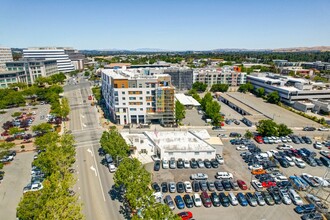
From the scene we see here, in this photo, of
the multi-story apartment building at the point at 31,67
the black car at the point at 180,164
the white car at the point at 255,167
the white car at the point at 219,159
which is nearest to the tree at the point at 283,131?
the white car at the point at 255,167

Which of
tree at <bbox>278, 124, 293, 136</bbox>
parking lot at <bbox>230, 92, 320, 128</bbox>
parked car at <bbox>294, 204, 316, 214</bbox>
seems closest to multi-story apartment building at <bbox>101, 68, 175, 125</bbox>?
tree at <bbox>278, 124, 293, 136</bbox>

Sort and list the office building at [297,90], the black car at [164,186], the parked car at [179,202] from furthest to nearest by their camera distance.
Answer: the office building at [297,90] < the black car at [164,186] < the parked car at [179,202]

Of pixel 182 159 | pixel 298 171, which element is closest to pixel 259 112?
pixel 298 171

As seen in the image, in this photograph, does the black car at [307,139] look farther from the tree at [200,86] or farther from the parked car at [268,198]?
the tree at [200,86]

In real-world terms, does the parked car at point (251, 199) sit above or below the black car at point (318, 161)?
above

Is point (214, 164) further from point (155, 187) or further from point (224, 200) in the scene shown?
point (155, 187)

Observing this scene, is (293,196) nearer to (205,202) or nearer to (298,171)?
(298,171)
